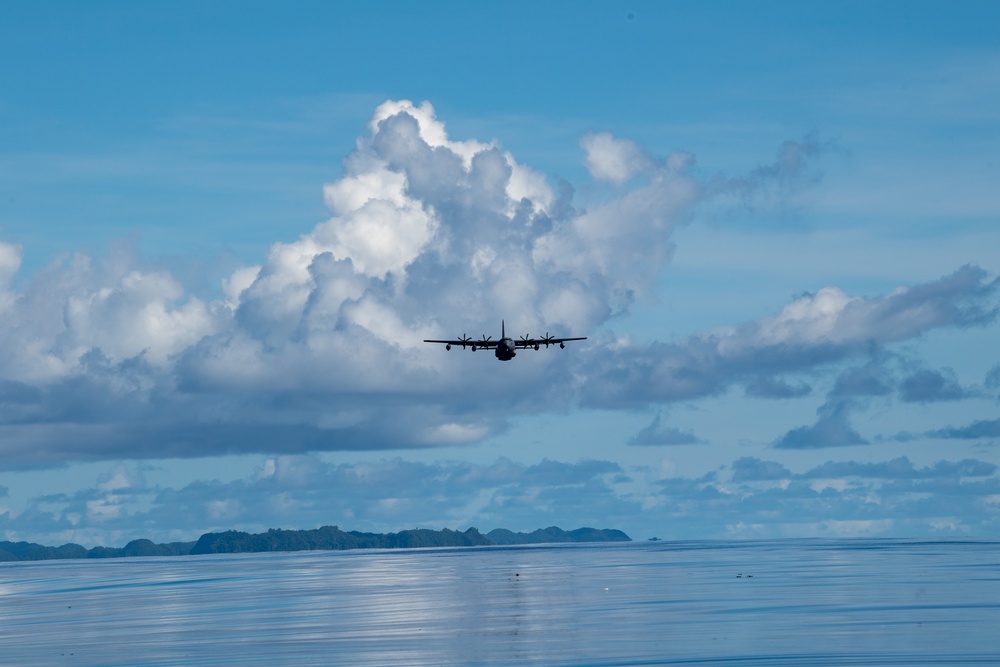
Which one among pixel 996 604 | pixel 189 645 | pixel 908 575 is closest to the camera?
pixel 189 645

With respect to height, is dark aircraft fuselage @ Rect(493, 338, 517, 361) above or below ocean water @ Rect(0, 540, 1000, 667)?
above

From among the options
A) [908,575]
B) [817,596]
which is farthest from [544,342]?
[817,596]

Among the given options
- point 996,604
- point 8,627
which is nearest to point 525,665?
point 996,604

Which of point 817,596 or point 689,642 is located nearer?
point 689,642

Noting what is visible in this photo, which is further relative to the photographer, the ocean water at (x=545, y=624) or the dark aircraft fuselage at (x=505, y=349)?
the dark aircraft fuselage at (x=505, y=349)

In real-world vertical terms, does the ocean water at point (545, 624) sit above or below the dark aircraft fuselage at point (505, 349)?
below

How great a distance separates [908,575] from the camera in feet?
456

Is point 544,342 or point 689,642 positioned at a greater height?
point 544,342

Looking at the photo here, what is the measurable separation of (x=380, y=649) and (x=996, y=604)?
4840 cm

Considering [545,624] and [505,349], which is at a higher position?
[505,349]

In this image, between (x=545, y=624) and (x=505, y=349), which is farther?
(x=505, y=349)

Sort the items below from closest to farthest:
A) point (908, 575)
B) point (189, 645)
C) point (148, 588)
Answer: point (189, 645), point (908, 575), point (148, 588)

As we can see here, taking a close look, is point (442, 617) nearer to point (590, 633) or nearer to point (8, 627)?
point (590, 633)

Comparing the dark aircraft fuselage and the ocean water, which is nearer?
the ocean water
